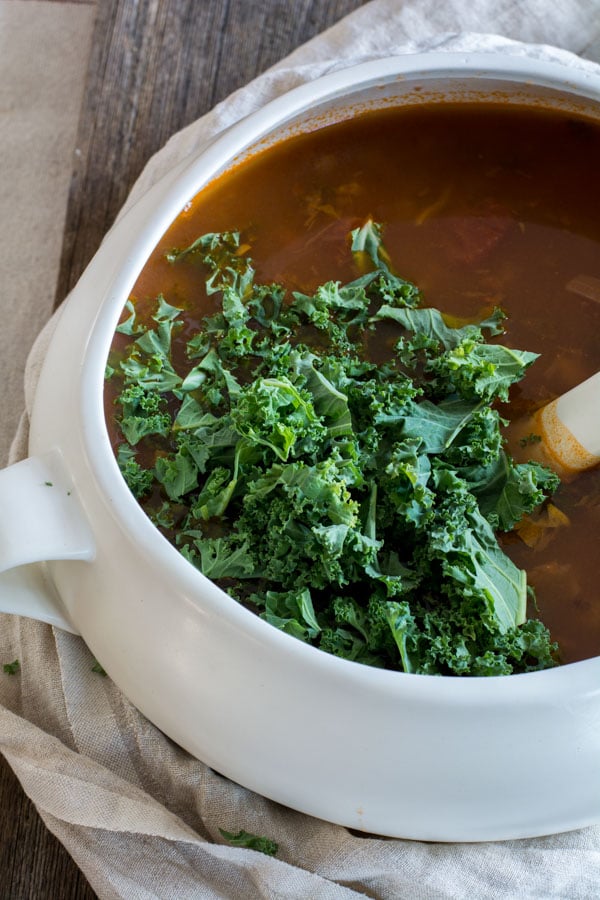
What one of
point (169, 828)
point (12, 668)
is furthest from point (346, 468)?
point (12, 668)

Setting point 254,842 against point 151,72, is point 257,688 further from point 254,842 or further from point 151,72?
point 151,72

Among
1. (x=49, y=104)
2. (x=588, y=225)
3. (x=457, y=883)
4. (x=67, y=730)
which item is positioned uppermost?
(x=588, y=225)

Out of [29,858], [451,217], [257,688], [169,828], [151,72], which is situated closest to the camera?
[257,688]

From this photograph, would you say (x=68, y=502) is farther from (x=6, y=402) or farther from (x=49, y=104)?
(x=49, y=104)

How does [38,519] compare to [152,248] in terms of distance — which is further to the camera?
[152,248]

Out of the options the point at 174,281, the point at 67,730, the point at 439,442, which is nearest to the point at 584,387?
the point at 439,442

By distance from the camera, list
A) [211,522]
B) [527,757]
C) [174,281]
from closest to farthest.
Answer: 1. [527,757]
2. [211,522]
3. [174,281]
